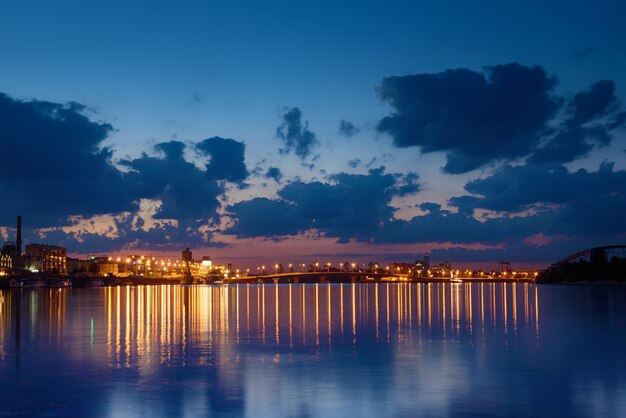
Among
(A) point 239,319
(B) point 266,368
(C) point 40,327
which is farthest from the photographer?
(A) point 239,319

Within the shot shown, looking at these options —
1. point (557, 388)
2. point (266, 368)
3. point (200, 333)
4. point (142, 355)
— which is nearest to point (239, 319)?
point (200, 333)

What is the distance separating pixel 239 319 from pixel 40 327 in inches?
626

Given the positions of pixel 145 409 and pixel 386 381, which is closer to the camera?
pixel 145 409

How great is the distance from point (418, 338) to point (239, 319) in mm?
20282

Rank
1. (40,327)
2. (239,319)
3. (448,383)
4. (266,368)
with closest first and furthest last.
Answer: (448,383) < (266,368) < (40,327) < (239,319)

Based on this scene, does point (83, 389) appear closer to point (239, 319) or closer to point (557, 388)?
point (557, 388)

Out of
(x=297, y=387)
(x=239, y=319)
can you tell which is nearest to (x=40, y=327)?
(x=239, y=319)

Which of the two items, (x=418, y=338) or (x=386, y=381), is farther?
(x=418, y=338)

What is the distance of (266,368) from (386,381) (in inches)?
210

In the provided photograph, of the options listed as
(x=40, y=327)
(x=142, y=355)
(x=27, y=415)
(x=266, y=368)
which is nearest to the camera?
(x=27, y=415)

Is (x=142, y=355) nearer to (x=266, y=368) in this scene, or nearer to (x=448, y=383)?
(x=266, y=368)

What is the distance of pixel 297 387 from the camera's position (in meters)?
23.0

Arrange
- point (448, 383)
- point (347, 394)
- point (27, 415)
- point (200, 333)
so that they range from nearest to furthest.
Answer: point (27, 415) < point (347, 394) < point (448, 383) < point (200, 333)

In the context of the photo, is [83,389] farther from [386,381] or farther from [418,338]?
[418,338]
